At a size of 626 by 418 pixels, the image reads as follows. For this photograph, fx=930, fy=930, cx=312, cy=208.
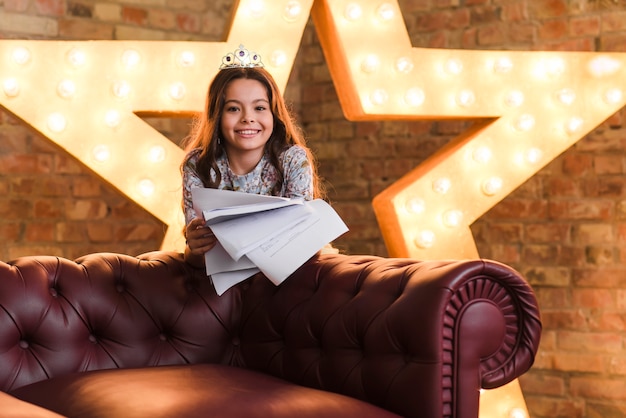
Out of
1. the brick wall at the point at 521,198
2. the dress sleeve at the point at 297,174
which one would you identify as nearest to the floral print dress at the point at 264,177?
the dress sleeve at the point at 297,174

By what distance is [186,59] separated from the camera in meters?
2.73

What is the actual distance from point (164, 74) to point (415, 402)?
139cm

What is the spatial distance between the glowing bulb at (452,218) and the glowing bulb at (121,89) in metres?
1.03

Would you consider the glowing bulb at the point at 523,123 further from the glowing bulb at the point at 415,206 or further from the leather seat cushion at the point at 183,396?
the leather seat cushion at the point at 183,396

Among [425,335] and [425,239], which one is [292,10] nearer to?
[425,239]

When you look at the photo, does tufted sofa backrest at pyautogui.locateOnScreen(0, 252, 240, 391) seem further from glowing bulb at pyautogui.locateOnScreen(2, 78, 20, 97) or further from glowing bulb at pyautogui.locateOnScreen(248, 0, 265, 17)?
glowing bulb at pyautogui.locateOnScreen(248, 0, 265, 17)

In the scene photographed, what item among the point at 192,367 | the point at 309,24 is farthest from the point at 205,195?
the point at 309,24

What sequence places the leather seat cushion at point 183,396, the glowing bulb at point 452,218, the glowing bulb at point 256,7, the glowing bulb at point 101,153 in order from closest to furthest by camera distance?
1. the leather seat cushion at point 183,396
2. the glowing bulb at point 101,153
3. the glowing bulb at point 256,7
4. the glowing bulb at point 452,218

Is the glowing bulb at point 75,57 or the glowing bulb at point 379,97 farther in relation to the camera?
the glowing bulb at point 379,97

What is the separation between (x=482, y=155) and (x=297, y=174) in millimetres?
760

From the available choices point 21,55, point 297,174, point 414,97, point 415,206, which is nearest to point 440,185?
point 415,206

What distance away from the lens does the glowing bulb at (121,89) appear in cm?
264

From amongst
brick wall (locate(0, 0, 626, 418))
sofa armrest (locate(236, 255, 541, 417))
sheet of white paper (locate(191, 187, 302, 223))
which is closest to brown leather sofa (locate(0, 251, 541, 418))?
sofa armrest (locate(236, 255, 541, 417))

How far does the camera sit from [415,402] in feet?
5.61
